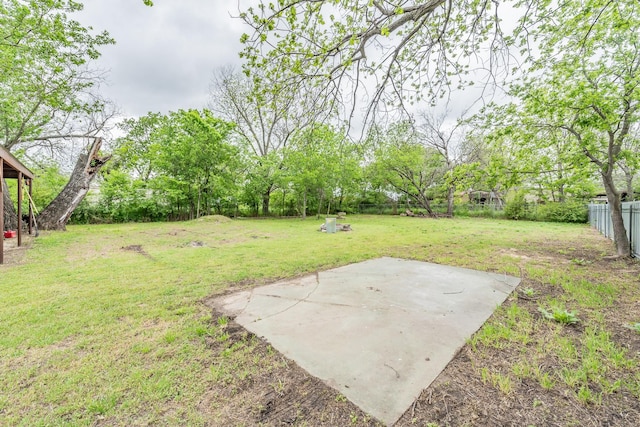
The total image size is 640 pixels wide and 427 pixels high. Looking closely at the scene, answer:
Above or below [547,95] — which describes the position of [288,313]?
below

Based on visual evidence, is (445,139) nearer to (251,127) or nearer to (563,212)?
(563,212)

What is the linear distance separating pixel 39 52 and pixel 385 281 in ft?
36.9

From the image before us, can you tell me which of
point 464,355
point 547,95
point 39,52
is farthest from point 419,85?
point 39,52

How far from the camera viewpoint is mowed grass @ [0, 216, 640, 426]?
1.49 metres

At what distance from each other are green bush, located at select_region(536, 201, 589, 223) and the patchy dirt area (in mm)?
14859

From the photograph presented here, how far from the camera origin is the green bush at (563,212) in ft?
43.8

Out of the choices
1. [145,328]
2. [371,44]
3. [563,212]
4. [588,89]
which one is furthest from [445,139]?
[145,328]

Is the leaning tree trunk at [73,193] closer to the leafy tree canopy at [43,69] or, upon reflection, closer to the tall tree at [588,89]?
the leafy tree canopy at [43,69]

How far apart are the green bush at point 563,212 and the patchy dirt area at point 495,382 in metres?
14.9

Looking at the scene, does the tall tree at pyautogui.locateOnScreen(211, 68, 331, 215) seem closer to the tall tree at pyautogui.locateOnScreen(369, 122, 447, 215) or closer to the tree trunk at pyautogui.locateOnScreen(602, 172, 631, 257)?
the tall tree at pyautogui.locateOnScreen(369, 122, 447, 215)

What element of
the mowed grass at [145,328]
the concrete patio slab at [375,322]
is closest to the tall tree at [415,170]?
the mowed grass at [145,328]

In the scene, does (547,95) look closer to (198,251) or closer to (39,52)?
(198,251)

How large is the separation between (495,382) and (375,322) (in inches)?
38.9

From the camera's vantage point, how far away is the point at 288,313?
2643mm
